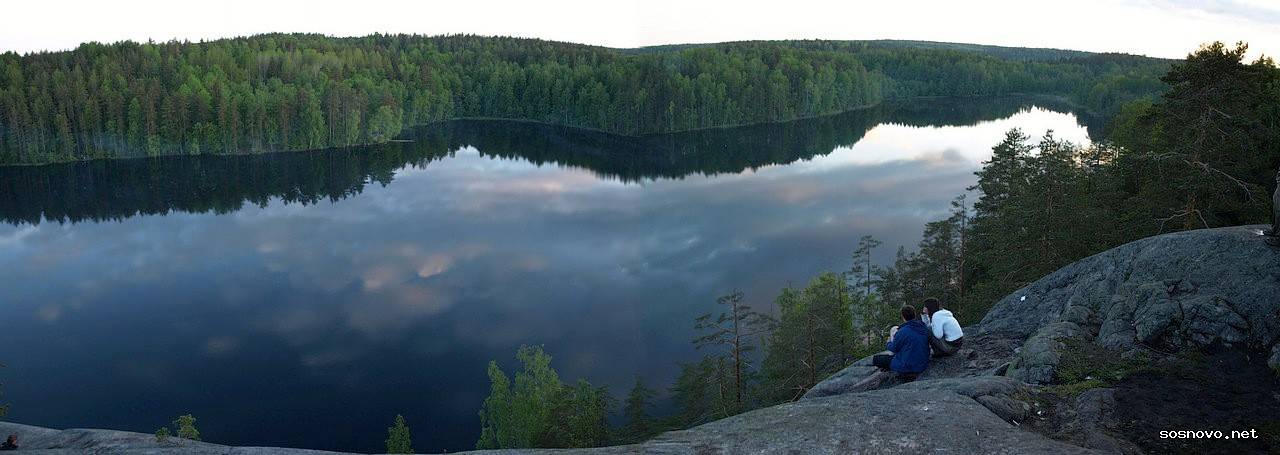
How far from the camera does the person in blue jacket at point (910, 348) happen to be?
64.4 ft

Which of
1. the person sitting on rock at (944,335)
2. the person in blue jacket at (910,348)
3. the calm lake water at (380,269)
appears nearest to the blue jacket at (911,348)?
the person in blue jacket at (910,348)

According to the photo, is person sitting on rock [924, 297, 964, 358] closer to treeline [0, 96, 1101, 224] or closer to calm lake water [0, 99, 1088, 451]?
calm lake water [0, 99, 1088, 451]

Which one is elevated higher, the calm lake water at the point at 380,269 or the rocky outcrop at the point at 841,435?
the rocky outcrop at the point at 841,435

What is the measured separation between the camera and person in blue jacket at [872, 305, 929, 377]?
19641 mm

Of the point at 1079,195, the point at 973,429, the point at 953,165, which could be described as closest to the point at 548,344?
the point at 1079,195

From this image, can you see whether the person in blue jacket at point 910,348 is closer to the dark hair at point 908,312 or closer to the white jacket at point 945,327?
the dark hair at point 908,312

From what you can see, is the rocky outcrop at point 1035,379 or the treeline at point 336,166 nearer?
the rocky outcrop at point 1035,379

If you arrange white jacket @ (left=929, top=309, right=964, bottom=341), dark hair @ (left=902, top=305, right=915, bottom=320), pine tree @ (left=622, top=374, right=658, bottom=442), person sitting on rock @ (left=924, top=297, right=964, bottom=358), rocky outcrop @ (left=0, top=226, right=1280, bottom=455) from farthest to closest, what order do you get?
pine tree @ (left=622, top=374, right=658, bottom=442) < white jacket @ (left=929, top=309, right=964, bottom=341) < person sitting on rock @ (left=924, top=297, right=964, bottom=358) < dark hair @ (left=902, top=305, right=915, bottom=320) < rocky outcrop @ (left=0, top=226, right=1280, bottom=455)

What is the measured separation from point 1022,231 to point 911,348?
23.6m

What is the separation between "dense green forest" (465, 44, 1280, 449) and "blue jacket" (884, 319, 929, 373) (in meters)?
11.4

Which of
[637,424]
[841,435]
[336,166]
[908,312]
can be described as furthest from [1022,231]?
[336,166]

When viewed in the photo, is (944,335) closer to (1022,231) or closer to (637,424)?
(1022,231)

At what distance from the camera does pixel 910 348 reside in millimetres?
19750

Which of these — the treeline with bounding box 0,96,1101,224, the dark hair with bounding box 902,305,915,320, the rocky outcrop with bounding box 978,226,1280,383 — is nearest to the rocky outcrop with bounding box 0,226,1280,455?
the rocky outcrop with bounding box 978,226,1280,383
